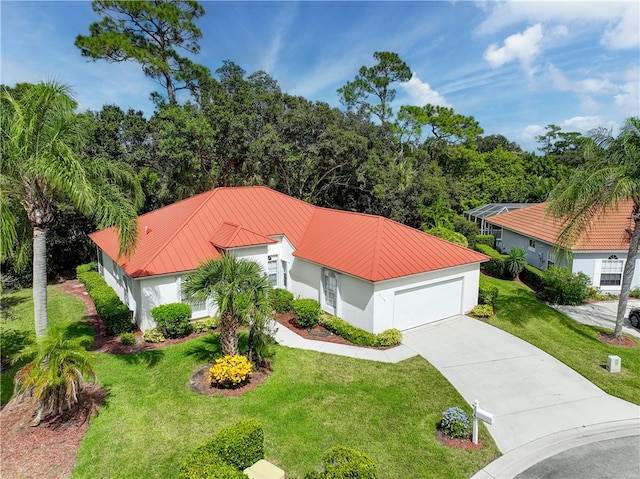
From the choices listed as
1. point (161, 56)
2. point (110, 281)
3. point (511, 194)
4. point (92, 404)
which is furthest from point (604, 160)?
point (511, 194)

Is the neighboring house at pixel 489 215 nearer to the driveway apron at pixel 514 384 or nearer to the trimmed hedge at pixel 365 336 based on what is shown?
the driveway apron at pixel 514 384

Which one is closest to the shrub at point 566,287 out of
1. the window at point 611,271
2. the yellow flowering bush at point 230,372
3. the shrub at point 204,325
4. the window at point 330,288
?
the window at point 611,271

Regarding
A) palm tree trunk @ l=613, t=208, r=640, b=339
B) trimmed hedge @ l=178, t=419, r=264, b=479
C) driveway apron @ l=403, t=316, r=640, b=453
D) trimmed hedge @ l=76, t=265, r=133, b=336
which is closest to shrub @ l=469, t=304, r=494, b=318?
driveway apron @ l=403, t=316, r=640, b=453

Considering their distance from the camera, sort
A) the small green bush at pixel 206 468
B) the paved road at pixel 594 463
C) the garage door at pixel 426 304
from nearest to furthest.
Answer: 1. the small green bush at pixel 206 468
2. the paved road at pixel 594 463
3. the garage door at pixel 426 304

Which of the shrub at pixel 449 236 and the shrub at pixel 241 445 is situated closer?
the shrub at pixel 241 445

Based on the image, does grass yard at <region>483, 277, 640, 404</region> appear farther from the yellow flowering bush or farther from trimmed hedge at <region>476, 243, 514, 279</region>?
the yellow flowering bush

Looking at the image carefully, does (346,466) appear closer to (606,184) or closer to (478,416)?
(478,416)
